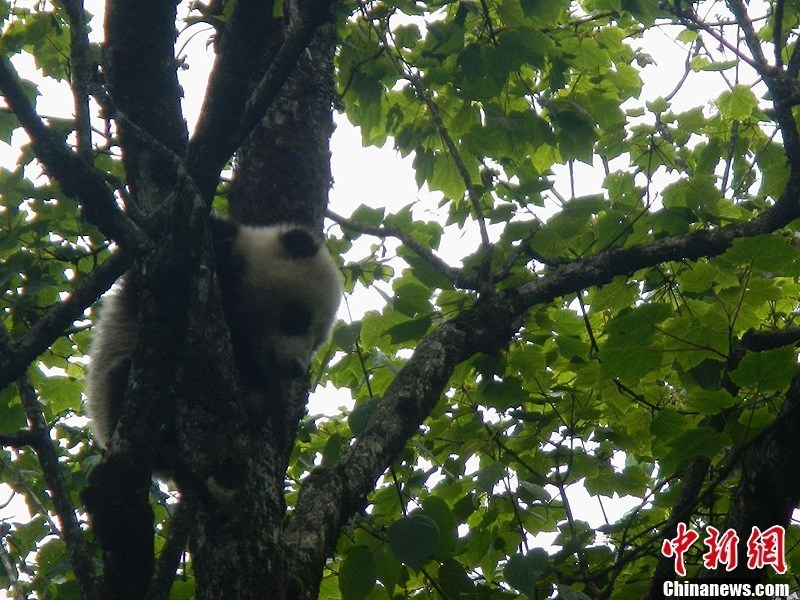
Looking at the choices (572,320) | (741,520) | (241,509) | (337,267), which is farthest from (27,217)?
(741,520)

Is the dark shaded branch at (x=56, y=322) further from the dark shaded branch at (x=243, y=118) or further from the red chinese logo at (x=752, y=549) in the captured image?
the red chinese logo at (x=752, y=549)

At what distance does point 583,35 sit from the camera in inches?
167

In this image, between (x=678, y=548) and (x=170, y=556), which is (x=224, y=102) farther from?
(x=678, y=548)

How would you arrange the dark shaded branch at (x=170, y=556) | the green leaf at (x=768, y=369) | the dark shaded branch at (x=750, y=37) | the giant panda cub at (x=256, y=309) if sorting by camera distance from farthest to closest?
the giant panda cub at (x=256, y=309) → the dark shaded branch at (x=750, y=37) → the green leaf at (x=768, y=369) → the dark shaded branch at (x=170, y=556)

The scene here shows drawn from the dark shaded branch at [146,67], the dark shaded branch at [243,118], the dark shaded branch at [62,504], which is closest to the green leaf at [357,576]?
the dark shaded branch at [62,504]

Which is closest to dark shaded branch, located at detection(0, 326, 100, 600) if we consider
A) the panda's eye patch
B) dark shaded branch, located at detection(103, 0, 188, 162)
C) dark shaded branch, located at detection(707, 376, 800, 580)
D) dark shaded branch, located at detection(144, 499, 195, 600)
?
dark shaded branch, located at detection(144, 499, 195, 600)

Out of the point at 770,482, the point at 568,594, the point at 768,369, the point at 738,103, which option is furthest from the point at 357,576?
the point at 738,103

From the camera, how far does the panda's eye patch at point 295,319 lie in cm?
481

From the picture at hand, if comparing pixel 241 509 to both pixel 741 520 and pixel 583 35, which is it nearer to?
pixel 741 520

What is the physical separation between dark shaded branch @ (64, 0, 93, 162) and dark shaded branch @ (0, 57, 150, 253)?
83mm

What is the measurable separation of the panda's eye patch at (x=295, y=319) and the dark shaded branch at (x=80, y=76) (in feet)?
7.27

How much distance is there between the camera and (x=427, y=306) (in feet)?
12.2

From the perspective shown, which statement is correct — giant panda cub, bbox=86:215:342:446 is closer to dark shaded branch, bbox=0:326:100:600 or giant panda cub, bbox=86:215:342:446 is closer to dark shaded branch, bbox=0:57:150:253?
dark shaded branch, bbox=0:326:100:600

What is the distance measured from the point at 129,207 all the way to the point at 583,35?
2.60 metres
